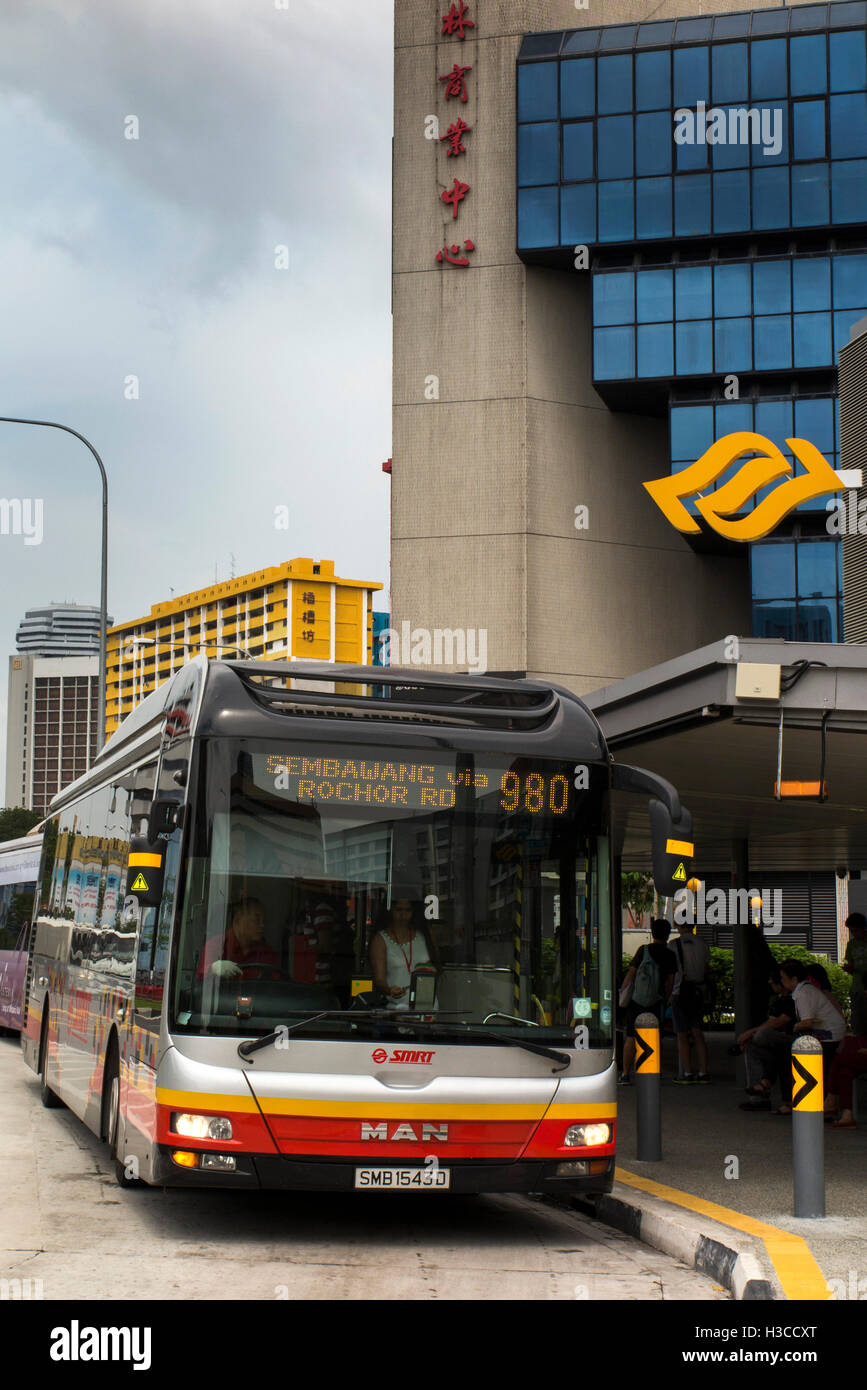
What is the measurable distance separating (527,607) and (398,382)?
765 cm

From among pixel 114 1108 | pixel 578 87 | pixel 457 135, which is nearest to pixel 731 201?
pixel 578 87

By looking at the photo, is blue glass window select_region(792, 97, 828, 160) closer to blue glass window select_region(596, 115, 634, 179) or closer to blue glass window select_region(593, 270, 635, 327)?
blue glass window select_region(596, 115, 634, 179)

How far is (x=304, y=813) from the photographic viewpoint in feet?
27.3

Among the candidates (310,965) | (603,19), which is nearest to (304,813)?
(310,965)

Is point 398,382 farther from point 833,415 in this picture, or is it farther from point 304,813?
point 304,813

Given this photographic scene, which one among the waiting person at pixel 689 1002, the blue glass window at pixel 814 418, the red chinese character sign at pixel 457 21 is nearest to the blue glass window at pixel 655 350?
the blue glass window at pixel 814 418

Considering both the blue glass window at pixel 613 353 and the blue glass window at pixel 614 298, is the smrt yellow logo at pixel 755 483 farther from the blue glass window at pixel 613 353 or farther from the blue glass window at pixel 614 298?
the blue glass window at pixel 614 298

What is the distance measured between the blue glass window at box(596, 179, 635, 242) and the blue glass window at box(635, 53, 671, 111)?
7.43 feet

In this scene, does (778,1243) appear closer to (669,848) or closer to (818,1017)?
(669,848)

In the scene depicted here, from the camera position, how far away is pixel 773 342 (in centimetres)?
4178

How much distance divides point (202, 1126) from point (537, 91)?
4109 cm

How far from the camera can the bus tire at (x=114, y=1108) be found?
10.2 metres

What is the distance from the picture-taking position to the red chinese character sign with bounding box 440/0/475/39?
46344mm

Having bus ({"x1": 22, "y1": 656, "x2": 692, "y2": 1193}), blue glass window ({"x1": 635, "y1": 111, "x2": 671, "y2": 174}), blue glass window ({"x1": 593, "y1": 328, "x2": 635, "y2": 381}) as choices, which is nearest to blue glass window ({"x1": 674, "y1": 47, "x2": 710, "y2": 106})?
blue glass window ({"x1": 635, "y1": 111, "x2": 671, "y2": 174})
